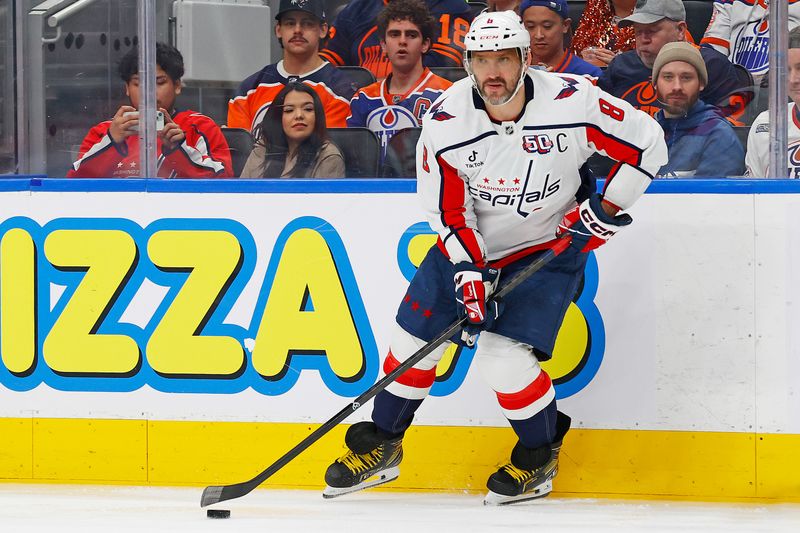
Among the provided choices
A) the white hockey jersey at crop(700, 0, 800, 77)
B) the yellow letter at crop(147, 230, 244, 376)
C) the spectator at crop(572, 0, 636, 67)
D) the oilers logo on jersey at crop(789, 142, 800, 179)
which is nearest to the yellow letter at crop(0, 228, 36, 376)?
the yellow letter at crop(147, 230, 244, 376)

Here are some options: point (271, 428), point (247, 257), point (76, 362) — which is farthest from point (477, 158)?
point (76, 362)

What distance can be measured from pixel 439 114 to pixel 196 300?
870 millimetres

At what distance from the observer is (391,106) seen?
3.51m

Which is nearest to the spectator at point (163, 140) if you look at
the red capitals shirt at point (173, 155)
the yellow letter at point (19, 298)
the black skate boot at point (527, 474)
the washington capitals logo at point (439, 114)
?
the red capitals shirt at point (173, 155)

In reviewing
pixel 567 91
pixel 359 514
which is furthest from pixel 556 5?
pixel 359 514

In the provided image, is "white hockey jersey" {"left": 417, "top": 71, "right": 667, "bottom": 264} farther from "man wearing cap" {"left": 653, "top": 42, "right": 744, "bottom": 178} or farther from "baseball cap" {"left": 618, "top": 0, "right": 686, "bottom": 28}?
"baseball cap" {"left": 618, "top": 0, "right": 686, "bottom": 28}

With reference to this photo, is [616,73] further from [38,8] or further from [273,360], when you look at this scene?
[38,8]

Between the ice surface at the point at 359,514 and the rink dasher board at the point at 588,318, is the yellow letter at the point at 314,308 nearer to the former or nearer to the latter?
the rink dasher board at the point at 588,318

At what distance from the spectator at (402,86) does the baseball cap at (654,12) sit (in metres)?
0.52

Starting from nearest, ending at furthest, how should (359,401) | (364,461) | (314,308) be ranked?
(359,401) < (364,461) < (314,308)

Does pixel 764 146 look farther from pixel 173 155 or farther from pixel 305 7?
pixel 173 155

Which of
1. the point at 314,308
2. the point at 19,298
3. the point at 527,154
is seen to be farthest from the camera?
the point at 19,298

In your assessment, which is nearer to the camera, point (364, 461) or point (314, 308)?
point (364, 461)

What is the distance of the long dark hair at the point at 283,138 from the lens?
3.50 meters
